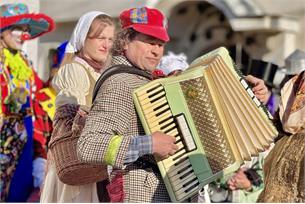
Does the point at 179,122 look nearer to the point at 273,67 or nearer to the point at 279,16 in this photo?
the point at 273,67

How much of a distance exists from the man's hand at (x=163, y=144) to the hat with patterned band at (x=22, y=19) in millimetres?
3157

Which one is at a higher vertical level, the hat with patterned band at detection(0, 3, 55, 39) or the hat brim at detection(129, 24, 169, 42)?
the hat brim at detection(129, 24, 169, 42)

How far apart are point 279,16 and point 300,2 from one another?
0.31 m

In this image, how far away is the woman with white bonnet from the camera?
500cm

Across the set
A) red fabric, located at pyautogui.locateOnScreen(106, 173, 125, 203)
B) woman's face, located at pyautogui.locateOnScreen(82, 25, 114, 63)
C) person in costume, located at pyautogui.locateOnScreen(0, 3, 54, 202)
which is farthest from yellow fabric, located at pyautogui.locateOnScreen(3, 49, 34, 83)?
red fabric, located at pyautogui.locateOnScreen(106, 173, 125, 203)

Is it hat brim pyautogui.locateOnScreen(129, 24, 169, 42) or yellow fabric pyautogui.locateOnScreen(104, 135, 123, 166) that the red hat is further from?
yellow fabric pyautogui.locateOnScreen(104, 135, 123, 166)

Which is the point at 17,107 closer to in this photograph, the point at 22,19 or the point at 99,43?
the point at 22,19

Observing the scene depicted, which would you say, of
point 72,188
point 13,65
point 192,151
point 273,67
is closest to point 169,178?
point 192,151

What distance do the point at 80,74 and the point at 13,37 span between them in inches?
70.1

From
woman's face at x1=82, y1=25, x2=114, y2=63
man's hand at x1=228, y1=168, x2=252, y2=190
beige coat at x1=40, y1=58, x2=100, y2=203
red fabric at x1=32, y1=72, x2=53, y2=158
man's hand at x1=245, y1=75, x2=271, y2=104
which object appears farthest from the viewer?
red fabric at x1=32, y1=72, x2=53, y2=158

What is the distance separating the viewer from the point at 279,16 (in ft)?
39.0

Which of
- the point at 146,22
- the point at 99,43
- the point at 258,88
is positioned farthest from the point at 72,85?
the point at 258,88

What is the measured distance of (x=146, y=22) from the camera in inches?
164

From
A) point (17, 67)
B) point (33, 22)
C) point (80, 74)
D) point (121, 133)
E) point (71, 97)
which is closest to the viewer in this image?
point (121, 133)
